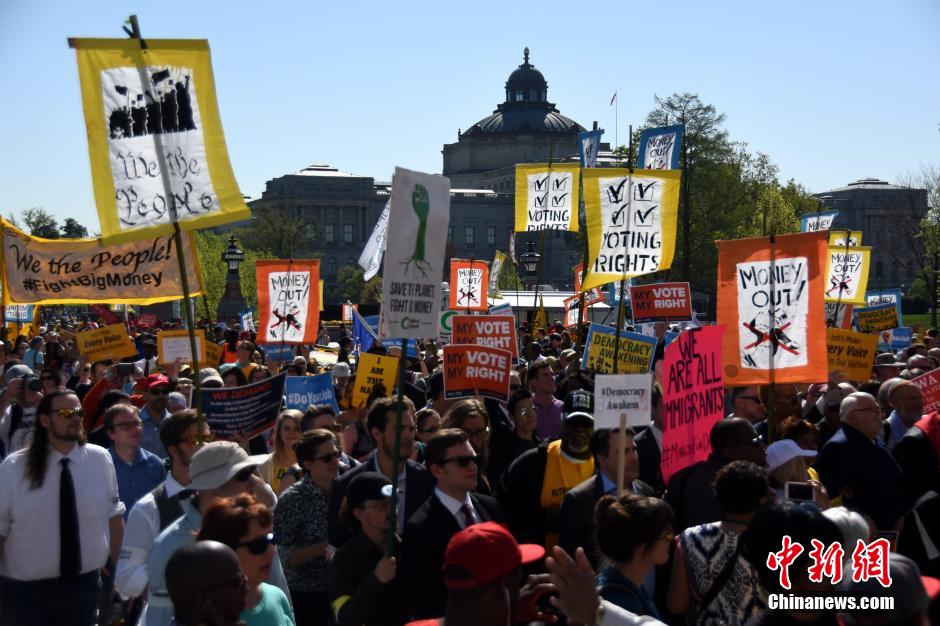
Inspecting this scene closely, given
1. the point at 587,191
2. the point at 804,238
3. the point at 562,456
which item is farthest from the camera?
the point at 587,191

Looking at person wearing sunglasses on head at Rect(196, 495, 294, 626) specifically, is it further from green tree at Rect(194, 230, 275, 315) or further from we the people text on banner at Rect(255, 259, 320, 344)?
green tree at Rect(194, 230, 275, 315)

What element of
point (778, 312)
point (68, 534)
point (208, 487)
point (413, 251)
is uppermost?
point (413, 251)

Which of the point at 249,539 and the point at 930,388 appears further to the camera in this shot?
the point at 930,388

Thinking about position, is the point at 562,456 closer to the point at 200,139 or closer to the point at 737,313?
the point at 737,313

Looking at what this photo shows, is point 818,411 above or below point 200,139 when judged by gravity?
below

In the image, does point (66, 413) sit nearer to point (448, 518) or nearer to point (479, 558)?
point (448, 518)

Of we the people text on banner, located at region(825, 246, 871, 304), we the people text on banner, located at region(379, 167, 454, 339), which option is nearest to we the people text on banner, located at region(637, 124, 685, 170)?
we the people text on banner, located at region(825, 246, 871, 304)

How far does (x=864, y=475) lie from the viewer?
688 cm

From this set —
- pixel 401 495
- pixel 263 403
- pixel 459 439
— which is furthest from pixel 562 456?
pixel 263 403

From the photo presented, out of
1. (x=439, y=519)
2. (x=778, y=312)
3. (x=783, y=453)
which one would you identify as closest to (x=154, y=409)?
(x=778, y=312)

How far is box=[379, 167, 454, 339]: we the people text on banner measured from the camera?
18.4ft

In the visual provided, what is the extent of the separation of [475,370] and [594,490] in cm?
415

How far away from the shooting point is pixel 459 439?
A: 5.30 metres

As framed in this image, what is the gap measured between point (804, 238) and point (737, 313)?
2.14 feet
